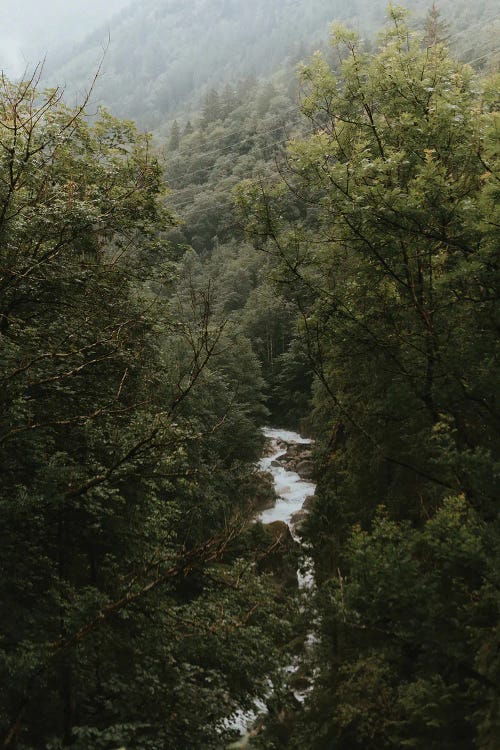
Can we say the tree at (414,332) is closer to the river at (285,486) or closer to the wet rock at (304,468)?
the river at (285,486)

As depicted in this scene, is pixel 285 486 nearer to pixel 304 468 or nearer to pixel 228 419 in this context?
pixel 304 468

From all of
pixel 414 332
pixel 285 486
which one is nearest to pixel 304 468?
pixel 285 486

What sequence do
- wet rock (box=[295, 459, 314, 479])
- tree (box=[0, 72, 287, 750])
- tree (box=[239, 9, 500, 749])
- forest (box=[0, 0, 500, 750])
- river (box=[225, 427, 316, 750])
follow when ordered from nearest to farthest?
tree (box=[0, 72, 287, 750]) < forest (box=[0, 0, 500, 750]) < tree (box=[239, 9, 500, 749]) < river (box=[225, 427, 316, 750]) < wet rock (box=[295, 459, 314, 479])

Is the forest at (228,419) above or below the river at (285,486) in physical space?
below

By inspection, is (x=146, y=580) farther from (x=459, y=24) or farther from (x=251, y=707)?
(x=459, y=24)

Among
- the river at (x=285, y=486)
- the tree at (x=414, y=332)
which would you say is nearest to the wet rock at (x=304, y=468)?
the river at (x=285, y=486)

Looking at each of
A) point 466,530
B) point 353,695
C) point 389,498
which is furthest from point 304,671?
point 466,530

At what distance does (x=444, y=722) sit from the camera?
522 cm

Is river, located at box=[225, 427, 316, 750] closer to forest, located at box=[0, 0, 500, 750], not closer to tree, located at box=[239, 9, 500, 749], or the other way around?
forest, located at box=[0, 0, 500, 750]

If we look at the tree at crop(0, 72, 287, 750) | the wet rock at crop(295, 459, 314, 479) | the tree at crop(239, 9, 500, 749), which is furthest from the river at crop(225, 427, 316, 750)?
the tree at crop(0, 72, 287, 750)

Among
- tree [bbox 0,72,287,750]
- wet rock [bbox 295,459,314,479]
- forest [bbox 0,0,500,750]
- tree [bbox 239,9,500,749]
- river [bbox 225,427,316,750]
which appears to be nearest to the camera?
tree [bbox 0,72,287,750]

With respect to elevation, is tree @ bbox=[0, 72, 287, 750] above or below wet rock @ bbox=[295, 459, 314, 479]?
below

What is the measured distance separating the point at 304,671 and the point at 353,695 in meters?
6.02

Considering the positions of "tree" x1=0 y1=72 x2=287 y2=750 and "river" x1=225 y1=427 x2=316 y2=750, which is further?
"river" x1=225 y1=427 x2=316 y2=750
